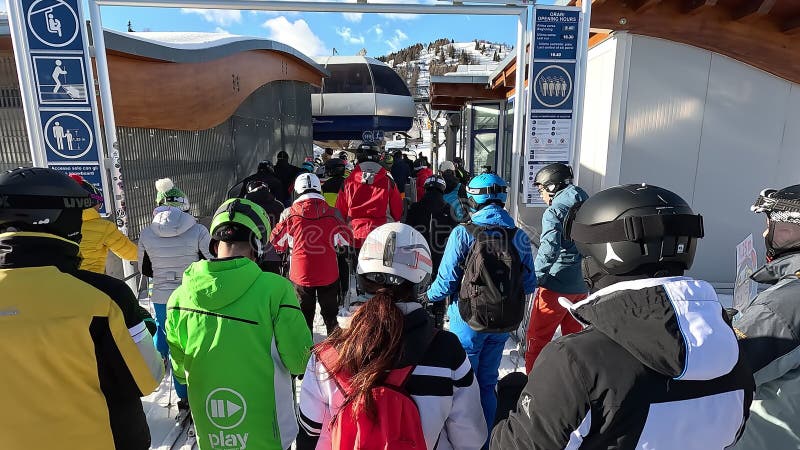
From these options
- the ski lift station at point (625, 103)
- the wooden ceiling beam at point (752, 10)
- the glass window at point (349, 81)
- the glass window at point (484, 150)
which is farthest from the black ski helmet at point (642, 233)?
the glass window at point (349, 81)

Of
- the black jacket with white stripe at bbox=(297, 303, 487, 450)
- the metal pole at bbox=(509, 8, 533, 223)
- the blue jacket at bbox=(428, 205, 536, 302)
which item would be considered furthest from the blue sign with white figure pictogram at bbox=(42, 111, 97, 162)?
the metal pole at bbox=(509, 8, 533, 223)

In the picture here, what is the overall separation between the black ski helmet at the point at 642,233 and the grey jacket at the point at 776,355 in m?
0.60

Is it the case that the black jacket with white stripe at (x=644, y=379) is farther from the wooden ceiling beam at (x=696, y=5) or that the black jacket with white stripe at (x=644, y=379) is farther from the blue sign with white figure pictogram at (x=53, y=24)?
the wooden ceiling beam at (x=696, y=5)

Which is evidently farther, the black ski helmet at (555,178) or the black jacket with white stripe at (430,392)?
the black ski helmet at (555,178)

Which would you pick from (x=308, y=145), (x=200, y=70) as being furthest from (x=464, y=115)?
(x=200, y=70)

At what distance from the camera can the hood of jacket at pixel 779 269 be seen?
1.75 metres

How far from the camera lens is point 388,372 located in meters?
1.42

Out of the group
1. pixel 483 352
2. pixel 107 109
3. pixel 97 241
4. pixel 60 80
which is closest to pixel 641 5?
pixel 483 352

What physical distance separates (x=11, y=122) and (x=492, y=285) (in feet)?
20.9

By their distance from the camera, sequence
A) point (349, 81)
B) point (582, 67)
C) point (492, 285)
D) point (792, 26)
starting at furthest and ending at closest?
point (349, 81) → point (792, 26) → point (582, 67) → point (492, 285)

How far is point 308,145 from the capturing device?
53.9 ft

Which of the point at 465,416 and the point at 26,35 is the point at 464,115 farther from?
the point at 465,416

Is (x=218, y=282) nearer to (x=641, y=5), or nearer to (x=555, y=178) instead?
(x=555, y=178)

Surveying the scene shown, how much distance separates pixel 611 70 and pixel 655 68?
0.54 m
